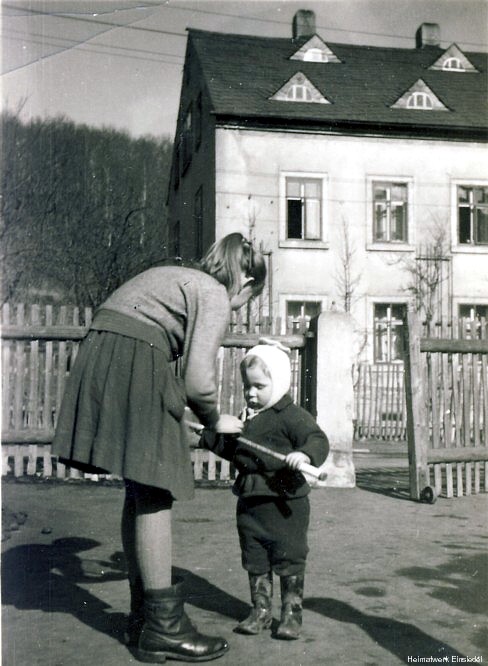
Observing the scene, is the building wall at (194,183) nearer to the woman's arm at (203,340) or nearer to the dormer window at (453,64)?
the dormer window at (453,64)

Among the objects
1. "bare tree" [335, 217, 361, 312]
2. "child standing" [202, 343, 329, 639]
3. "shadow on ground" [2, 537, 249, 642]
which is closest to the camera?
"child standing" [202, 343, 329, 639]

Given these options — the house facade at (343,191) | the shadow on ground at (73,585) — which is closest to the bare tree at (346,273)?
the house facade at (343,191)

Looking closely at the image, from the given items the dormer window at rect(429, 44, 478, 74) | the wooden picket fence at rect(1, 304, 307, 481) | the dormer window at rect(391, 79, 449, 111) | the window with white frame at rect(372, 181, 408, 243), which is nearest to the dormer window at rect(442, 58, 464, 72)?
the dormer window at rect(429, 44, 478, 74)

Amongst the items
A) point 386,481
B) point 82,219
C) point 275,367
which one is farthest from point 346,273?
point 275,367

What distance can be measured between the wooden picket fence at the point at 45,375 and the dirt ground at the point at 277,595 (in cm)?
84

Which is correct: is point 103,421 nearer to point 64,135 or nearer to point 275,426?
point 275,426

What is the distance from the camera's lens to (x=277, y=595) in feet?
12.8

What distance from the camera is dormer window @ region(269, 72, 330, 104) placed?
21044 millimetres

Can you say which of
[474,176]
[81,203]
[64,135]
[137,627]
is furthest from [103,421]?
[474,176]

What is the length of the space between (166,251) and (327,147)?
15.9ft

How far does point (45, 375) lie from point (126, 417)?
4.78 metres

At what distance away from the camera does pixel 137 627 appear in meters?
3.16

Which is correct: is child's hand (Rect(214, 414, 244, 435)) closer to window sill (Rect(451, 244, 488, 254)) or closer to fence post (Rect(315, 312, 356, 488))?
fence post (Rect(315, 312, 356, 488))

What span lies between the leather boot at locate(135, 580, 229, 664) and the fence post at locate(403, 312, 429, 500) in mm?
4031
